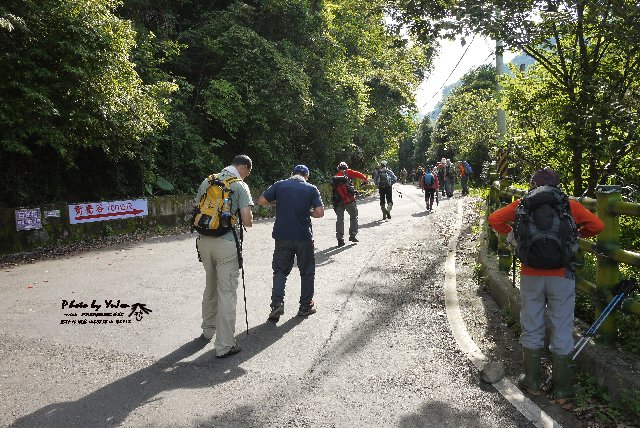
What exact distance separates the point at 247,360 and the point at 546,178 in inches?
125

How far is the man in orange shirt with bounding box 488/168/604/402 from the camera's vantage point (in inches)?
168

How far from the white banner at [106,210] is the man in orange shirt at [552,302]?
12.1 meters

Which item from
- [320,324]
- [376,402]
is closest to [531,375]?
[376,402]

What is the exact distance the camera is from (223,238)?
540 cm

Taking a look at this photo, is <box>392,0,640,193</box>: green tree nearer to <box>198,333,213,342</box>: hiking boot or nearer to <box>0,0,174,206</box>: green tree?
<box>198,333,213,342</box>: hiking boot

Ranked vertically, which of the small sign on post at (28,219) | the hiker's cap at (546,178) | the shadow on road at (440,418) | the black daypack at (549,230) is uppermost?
the hiker's cap at (546,178)

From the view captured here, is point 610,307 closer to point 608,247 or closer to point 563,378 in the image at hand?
point 608,247

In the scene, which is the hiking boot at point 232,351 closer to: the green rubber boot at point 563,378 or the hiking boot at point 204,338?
the hiking boot at point 204,338

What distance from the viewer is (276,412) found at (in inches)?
157

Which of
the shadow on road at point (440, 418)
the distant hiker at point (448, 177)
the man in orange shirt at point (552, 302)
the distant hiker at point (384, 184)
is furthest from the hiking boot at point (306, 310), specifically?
the distant hiker at point (448, 177)

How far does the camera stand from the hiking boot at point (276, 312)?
21.0 ft

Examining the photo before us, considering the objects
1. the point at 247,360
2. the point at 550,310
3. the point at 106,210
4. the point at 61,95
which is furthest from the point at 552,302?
the point at 106,210

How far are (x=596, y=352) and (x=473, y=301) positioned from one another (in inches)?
106

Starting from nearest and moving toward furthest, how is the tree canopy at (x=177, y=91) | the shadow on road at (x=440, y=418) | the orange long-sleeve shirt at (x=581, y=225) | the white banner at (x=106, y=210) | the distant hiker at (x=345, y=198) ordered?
the shadow on road at (x=440, y=418)
the orange long-sleeve shirt at (x=581, y=225)
the tree canopy at (x=177, y=91)
the distant hiker at (x=345, y=198)
the white banner at (x=106, y=210)
